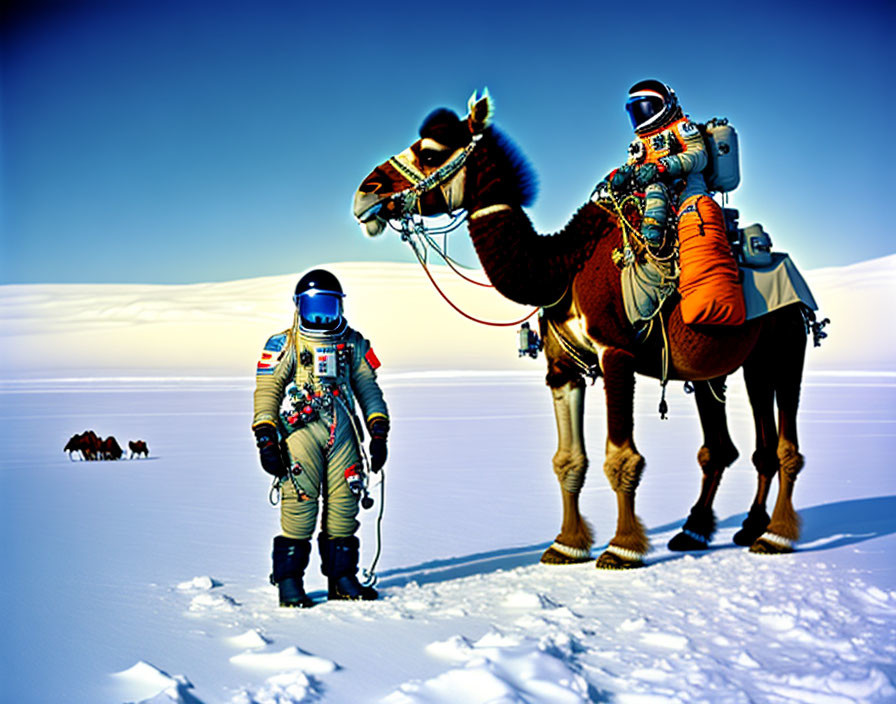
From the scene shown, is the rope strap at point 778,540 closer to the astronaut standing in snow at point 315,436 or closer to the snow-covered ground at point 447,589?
the snow-covered ground at point 447,589

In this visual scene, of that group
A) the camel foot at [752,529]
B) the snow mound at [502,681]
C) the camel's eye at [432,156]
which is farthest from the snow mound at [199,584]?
the camel foot at [752,529]

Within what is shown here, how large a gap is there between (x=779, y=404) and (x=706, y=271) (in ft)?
5.12

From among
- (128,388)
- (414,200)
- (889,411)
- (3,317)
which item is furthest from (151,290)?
(414,200)

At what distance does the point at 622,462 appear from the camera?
5.37m

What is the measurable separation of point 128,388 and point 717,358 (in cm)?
2842

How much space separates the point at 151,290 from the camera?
231ft

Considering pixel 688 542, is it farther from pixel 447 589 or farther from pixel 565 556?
pixel 447 589

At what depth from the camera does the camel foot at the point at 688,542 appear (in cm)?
613

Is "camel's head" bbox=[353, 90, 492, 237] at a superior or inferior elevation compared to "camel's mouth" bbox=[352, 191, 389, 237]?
superior

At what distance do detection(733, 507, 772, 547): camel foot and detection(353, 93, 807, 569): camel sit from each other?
0.23 m

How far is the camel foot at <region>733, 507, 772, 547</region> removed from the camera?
20.7 feet

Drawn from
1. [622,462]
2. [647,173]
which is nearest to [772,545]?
[622,462]

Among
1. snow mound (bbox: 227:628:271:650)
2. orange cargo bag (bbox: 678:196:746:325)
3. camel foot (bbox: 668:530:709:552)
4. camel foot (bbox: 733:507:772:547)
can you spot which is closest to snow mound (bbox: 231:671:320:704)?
snow mound (bbox: 227:628:271:650)

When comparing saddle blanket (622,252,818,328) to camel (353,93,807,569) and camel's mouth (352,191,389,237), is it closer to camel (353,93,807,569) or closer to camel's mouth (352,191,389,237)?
camel (353,93,807,569)
